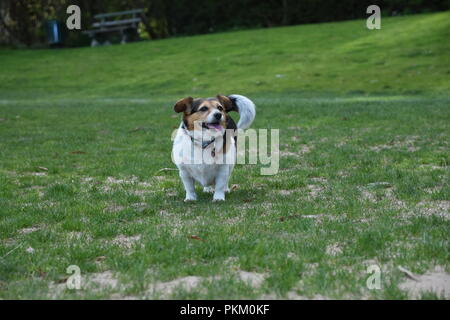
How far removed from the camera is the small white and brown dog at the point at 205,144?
21.5 ft

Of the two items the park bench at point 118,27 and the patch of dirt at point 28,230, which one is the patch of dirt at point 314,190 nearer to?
the patch of dirt at point 28,230

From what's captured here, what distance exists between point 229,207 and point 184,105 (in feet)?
4.33

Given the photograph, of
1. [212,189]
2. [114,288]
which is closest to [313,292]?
[114,288]

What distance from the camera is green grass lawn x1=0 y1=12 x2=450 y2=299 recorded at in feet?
13.1

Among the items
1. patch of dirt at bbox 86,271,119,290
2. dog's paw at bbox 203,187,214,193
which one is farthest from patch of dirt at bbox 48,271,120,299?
dog's paw at bbox 203,187,214,193

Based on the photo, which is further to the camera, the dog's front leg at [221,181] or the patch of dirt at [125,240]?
the dog's front leg at [221,181]

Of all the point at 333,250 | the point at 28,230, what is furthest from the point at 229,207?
the point at 28,230

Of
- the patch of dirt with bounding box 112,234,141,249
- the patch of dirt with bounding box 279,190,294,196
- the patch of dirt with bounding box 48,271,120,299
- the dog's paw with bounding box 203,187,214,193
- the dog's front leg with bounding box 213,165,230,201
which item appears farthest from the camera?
the dog's paw with bounding box 203,187,214,193

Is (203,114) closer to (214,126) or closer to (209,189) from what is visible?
(214,126)

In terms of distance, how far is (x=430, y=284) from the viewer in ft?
12.3

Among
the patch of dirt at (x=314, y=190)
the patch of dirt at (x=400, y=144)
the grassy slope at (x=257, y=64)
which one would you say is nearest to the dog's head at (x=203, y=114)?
the patch of dirt at (x=314, y=190)

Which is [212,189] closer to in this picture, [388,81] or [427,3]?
[388,81]

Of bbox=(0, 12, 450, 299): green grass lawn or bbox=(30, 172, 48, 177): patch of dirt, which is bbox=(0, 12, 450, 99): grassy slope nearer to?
bbox=(0, 12, 450, 299): green grass lawn
